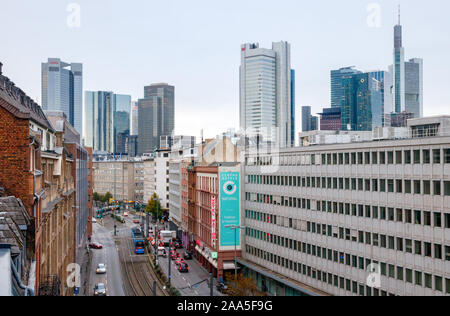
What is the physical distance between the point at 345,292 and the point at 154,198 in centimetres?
9053

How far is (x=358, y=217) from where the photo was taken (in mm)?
39281

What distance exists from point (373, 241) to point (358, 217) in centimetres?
268

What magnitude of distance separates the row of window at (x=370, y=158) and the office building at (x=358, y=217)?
0.07 m

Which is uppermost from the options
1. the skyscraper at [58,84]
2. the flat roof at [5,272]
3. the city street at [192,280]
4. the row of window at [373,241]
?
the skyscraper at [58,84]

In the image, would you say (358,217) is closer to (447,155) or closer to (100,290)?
(447,155)

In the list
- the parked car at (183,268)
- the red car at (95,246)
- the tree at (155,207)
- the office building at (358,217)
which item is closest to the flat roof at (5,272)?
the office building at (358,217)

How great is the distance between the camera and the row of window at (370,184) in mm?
31578

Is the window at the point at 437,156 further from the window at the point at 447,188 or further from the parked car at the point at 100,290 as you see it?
the parked car at the point at 100,290

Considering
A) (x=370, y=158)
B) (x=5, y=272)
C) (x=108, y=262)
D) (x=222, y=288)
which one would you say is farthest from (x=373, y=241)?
(x=108, y=262)

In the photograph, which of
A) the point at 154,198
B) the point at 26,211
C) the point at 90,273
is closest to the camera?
the point at 26,211
